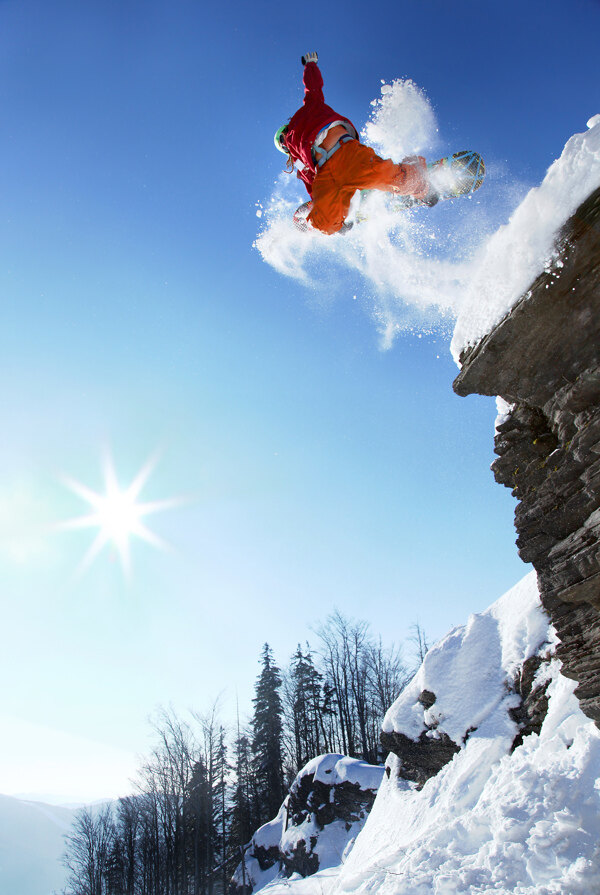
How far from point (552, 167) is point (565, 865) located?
6699mm

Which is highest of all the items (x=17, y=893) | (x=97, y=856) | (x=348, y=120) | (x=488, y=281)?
(x=348, y=120)

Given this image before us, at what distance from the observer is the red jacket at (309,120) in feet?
16.2

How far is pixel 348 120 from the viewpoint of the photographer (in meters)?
4.91

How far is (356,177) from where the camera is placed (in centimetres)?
465

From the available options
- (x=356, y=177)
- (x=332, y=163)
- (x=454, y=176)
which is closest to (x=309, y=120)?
(x=332, y=163)

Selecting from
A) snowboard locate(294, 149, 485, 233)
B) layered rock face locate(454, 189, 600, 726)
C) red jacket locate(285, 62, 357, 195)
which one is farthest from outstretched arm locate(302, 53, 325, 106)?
layered rock face locate(454, 189, 600, 726)

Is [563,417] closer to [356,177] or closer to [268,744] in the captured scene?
[356,177]

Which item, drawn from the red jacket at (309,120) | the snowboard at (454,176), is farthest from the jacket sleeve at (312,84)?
the snowboard at (454,176)

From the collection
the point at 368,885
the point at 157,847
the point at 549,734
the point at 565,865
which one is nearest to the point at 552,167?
the point at 565,865

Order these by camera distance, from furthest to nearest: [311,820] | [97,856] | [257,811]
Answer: [97,856] → [257,811] → [311,820]

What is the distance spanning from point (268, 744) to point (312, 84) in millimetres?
38269

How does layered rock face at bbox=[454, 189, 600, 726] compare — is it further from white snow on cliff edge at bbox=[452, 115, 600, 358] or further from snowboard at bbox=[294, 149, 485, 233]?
snowboard at bbox=[294, 149, 485, 233]

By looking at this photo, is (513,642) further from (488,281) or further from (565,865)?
(488,281)

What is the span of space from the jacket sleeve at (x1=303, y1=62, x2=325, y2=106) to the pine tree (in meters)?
37.9
